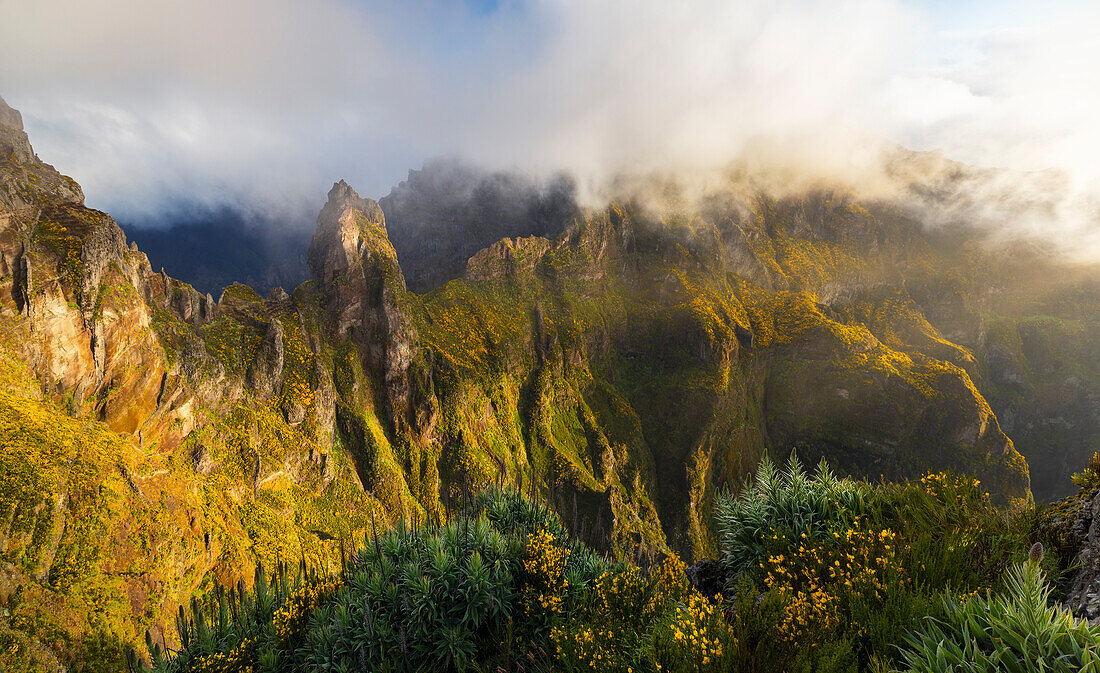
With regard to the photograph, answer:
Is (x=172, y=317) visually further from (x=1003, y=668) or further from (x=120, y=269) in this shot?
(x=1003, y=668)

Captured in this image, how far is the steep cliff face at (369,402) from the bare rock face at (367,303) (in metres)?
0.57

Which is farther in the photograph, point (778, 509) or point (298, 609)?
point (298, 609)

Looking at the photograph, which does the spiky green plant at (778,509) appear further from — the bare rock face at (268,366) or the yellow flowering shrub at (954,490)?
the bare rock face at (268,366)

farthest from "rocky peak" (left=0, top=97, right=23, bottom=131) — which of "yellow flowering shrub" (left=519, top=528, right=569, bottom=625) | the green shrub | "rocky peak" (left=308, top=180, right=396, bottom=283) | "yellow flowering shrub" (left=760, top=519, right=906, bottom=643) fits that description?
→ "yellow flowering shrub" (left=760, top=519, right=906, bottom=643)

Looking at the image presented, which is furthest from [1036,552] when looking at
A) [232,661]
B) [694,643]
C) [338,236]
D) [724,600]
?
[338,236]

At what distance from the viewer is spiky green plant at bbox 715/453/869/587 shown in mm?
11836

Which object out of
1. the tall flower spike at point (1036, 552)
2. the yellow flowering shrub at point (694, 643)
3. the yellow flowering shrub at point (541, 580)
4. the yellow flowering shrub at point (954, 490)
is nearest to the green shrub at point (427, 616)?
the yellow flowering shrub at point (541, 580)

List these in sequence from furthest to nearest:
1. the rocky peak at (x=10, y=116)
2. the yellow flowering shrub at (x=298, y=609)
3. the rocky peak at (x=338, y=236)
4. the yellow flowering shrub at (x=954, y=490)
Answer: the rocky peak at (x=338, y=236) < the rocky peak at (x=10, y=116) < the yellow flowering shrub at (x=298, y=609) < the yellow flowering shrub at (x=954, y=490)

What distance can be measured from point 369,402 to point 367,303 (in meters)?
25.4

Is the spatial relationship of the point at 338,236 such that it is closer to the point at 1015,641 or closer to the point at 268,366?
the point at 268,366

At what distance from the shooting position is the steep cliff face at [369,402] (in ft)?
141

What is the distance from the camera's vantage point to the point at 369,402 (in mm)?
102875

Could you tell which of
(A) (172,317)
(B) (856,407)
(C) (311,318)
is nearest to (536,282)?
(C) (311,318)

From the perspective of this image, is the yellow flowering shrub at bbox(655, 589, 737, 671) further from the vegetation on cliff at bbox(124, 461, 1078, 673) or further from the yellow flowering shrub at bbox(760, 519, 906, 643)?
the yellow flowering shrub at bbox(760, 519, 906, 643)
